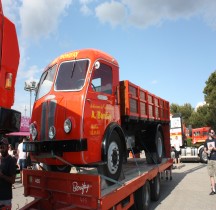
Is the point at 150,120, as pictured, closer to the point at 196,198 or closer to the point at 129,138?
the point at 129,138

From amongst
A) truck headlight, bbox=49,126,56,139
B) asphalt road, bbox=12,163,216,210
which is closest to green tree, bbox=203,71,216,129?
asphalt road, bbox=12,163,216,210

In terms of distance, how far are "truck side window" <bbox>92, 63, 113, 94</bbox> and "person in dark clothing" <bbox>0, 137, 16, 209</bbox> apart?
1939 millimetres

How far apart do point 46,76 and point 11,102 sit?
130 inches

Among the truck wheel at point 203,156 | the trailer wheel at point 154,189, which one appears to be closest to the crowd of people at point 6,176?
the trailer wheel at point 154,189

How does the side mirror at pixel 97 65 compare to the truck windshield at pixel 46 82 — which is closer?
the side mirror at pixel 97 65

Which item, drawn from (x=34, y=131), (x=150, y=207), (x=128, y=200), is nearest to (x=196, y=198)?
(x=150, y=207)

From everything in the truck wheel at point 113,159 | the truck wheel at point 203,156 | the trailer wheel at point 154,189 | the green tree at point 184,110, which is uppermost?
the green tree at point 184,110

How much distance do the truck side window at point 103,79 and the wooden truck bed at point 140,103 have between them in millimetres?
755

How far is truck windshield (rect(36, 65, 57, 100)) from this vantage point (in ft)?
20.1

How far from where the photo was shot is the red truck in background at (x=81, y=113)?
5180 millimetres

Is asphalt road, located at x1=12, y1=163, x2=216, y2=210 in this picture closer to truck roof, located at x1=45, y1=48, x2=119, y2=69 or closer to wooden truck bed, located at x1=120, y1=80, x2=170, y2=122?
wooden truck bed, located at x1=120, y1=80, x2=170, y2=122

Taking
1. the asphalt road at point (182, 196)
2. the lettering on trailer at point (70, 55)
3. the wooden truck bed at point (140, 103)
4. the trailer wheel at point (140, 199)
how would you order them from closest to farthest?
the lettering on trailer at point (70, 55)
the trailer wheel at point (140, 199)
the wooden truck bed at point (140, 103)
the asphalt road at point (182, 196)

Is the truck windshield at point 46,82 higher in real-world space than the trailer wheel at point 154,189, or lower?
higher

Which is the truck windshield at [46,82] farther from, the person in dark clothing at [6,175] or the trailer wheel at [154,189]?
the trailer wheel at [154,189]
